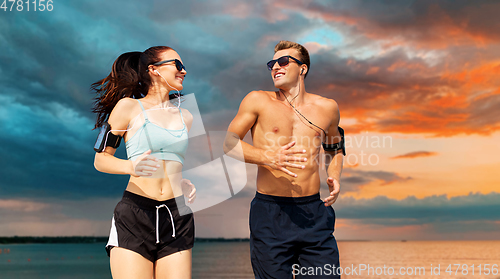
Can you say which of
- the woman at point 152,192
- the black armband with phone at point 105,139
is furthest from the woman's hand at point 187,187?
the black armband with phone at point 105,139

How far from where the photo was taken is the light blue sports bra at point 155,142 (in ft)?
12.4

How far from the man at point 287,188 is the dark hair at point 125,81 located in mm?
1170

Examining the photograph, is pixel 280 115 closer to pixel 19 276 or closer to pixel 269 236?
pixel 269 236

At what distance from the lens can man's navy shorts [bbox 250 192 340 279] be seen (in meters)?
4.16

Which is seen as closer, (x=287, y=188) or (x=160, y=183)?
(x=160, y=183)

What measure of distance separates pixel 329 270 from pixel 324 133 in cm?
171

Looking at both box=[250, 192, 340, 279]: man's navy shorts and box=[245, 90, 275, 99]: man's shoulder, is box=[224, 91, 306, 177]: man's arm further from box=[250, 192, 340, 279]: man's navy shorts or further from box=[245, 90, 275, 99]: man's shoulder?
box=[250, 192, 340, 279]: man's navy shorts

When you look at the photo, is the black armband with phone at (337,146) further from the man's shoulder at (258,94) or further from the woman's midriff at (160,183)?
the woman's midriff at (160,183)

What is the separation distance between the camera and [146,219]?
12.3 ft

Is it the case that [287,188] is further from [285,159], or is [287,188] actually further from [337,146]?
[337,146]

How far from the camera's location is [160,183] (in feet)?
12.6

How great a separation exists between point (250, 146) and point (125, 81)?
170 centimetres

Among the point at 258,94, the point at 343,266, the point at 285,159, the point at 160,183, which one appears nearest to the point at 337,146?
the point at 258,94

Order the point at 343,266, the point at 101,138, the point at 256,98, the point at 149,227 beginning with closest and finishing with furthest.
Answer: the point at 101,138, the point at 149,227, the point at 256,98, the point at 343,266
